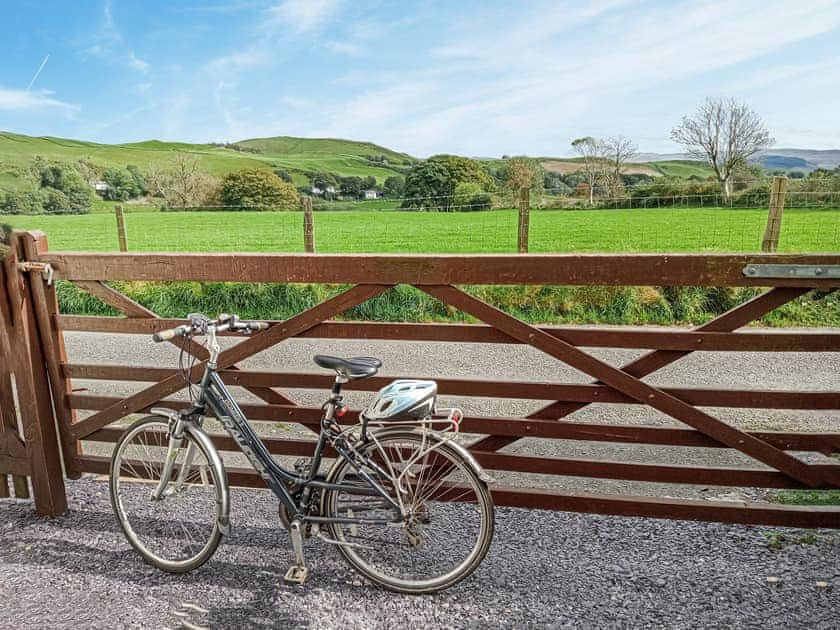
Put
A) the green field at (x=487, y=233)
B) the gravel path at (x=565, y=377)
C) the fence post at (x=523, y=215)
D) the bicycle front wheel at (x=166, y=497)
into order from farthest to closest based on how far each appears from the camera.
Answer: the green field at (x=487, y=233)
the fence post at (x=523, y=215)
the gravel path at (x=565, y=377)
the bicycle front wheel at (x=166, y=497)

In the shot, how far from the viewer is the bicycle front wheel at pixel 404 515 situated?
3.00m

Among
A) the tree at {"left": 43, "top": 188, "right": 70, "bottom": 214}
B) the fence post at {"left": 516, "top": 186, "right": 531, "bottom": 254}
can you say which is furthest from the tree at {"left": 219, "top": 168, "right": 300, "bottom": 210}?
the fence post at {"left": 516, "top": 186, "right": 531, "bottom": 254}

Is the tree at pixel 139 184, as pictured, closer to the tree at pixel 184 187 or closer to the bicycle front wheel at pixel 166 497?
the tree at pixel 184 187

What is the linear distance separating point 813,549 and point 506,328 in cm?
217

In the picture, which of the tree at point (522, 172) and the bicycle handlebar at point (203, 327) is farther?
the tree at point (522, 172)

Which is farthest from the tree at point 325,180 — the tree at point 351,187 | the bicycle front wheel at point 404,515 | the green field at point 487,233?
the bicycle front wheel at point 404,515

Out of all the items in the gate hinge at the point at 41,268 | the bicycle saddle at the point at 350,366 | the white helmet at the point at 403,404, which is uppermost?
the gate hinge at the point at 41,268

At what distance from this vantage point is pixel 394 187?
3741cm

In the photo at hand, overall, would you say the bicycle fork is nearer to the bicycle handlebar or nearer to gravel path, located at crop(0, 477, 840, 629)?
gravel path, located at crop(0, 477, 840, 629)

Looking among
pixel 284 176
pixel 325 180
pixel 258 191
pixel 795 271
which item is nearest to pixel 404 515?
pixel 795 271

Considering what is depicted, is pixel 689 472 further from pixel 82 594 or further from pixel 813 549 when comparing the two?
pixel 82 594

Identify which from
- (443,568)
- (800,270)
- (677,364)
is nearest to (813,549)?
(800,270)

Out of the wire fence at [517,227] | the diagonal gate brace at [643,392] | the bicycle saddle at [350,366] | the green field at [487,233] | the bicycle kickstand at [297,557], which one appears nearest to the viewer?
the bicycle saddle at [350,366]

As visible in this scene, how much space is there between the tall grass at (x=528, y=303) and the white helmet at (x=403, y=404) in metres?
7.53
